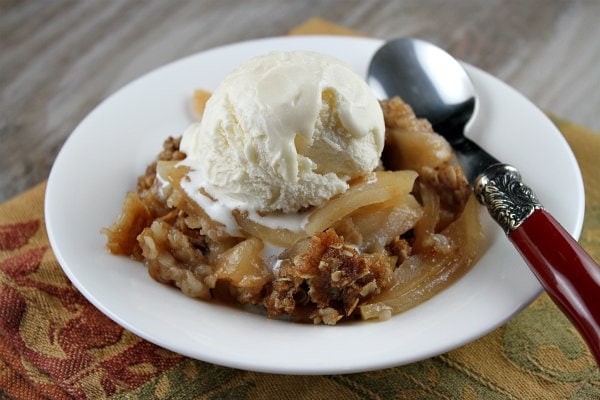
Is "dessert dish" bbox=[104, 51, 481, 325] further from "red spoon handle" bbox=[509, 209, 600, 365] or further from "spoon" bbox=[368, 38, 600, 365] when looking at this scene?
"red spoon handle" bbox=[509, 209, 600, 365]

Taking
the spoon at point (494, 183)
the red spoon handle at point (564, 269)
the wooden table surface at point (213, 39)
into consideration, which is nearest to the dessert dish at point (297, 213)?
the spoon at point (494, 183)

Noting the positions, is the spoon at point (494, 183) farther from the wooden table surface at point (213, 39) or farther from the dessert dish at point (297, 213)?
the wooden table surface at point (213, 39)

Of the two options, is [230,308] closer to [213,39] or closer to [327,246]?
[327,246]

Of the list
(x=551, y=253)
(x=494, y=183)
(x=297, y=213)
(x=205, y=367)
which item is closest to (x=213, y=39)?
(x=297, y=213)

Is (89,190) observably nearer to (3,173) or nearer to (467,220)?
(3,173)

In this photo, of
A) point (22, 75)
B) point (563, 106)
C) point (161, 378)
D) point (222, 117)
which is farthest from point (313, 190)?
point (22, 75)
